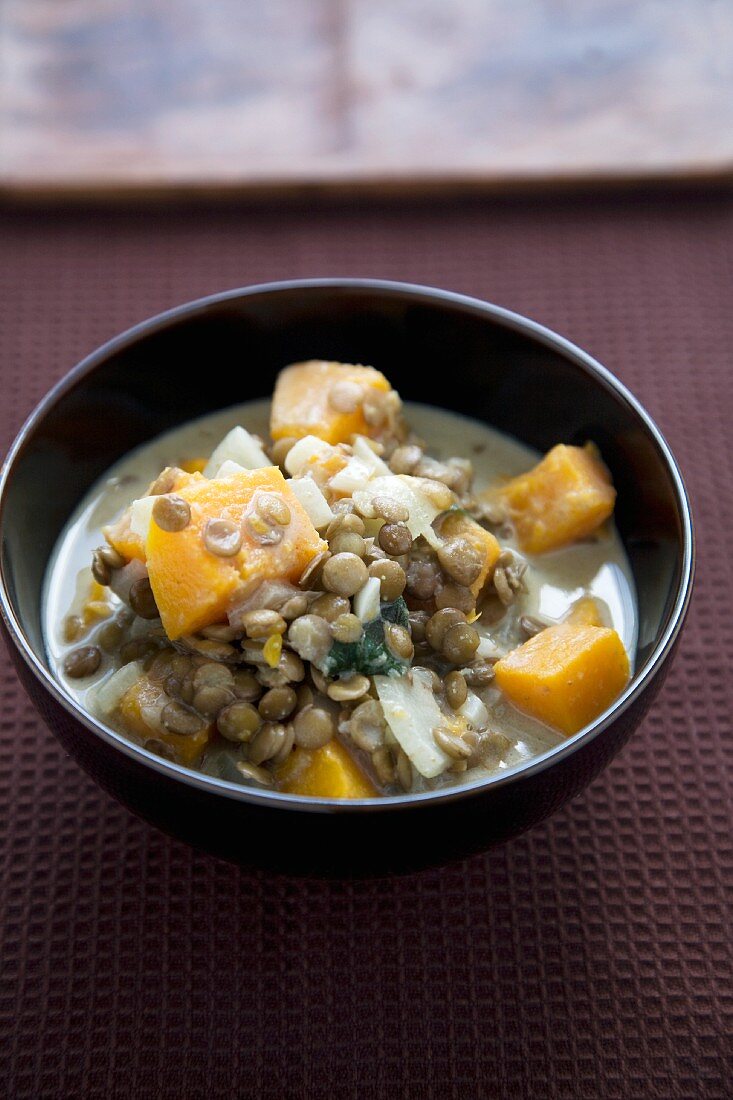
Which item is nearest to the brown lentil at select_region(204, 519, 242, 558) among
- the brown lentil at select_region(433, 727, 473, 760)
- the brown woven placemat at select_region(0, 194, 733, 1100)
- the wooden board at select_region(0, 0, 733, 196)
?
the brown lentil at select_region(433, 727, 473, 760)

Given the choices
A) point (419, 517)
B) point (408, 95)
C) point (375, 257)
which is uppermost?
point (408, 95)

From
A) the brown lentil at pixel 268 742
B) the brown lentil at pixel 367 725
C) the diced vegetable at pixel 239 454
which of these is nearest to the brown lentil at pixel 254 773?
the brown lentil at pixel 268 742

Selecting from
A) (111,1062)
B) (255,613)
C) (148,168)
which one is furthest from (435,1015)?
(148,168)

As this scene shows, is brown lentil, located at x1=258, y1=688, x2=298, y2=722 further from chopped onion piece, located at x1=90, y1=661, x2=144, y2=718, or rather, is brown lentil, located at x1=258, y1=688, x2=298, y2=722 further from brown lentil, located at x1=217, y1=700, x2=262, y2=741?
chopped onion piece, located at x1=90, y1=661, x2=144, y2=718

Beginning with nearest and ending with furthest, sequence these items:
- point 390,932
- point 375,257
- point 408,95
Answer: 1. point 390,932
2. point 375,257
3. point 408,95

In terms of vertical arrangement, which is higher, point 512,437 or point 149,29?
point 149,29

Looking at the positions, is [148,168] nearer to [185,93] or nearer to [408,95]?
[185,93]

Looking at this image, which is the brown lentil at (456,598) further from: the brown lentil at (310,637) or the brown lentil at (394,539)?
the brown lentil at (310,637)
